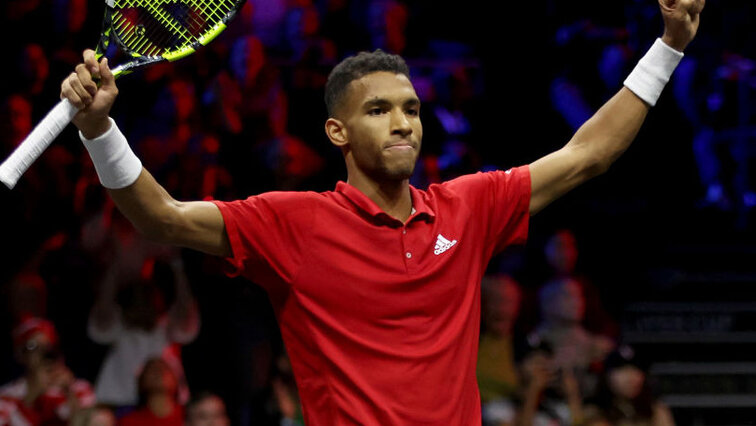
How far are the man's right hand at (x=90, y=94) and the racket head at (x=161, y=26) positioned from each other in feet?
1.05

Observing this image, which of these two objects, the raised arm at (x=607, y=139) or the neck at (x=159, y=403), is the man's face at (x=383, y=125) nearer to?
the raised arm at (x=607, y=139)

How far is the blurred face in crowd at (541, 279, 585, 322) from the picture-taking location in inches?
245

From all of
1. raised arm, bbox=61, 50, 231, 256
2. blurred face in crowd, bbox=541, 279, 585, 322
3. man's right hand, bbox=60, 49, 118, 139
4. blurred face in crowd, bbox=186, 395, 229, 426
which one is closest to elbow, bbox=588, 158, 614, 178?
raised arm, bbox=61, 50, 231, 256

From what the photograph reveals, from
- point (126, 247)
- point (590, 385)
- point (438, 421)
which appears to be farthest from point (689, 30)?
point (126, 247)

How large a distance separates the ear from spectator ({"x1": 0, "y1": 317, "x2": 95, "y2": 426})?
297cm

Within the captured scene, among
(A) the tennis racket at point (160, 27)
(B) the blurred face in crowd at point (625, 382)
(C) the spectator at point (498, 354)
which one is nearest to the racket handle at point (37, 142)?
(A) the tennis racket at point (160, 27)

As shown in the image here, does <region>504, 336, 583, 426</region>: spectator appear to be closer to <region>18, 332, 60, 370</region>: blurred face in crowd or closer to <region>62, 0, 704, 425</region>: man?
<region>18, 332, 60, 370</region>: blurred face in crowd

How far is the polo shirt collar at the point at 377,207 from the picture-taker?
2.74 metres

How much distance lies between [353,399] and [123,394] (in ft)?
10.6

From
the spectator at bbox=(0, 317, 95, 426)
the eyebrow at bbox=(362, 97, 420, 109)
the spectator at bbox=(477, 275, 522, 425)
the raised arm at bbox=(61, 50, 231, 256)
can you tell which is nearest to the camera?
the raised arm at bbox=(61, 50, 231, 256)

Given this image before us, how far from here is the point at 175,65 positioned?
6.64 m

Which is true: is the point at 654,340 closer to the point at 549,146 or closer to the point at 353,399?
the point at 549,146

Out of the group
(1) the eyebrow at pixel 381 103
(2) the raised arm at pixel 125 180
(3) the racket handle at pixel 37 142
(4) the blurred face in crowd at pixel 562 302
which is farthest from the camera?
(4) the blurred face in crowd at pixel 562 302

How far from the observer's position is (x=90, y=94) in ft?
7.92
